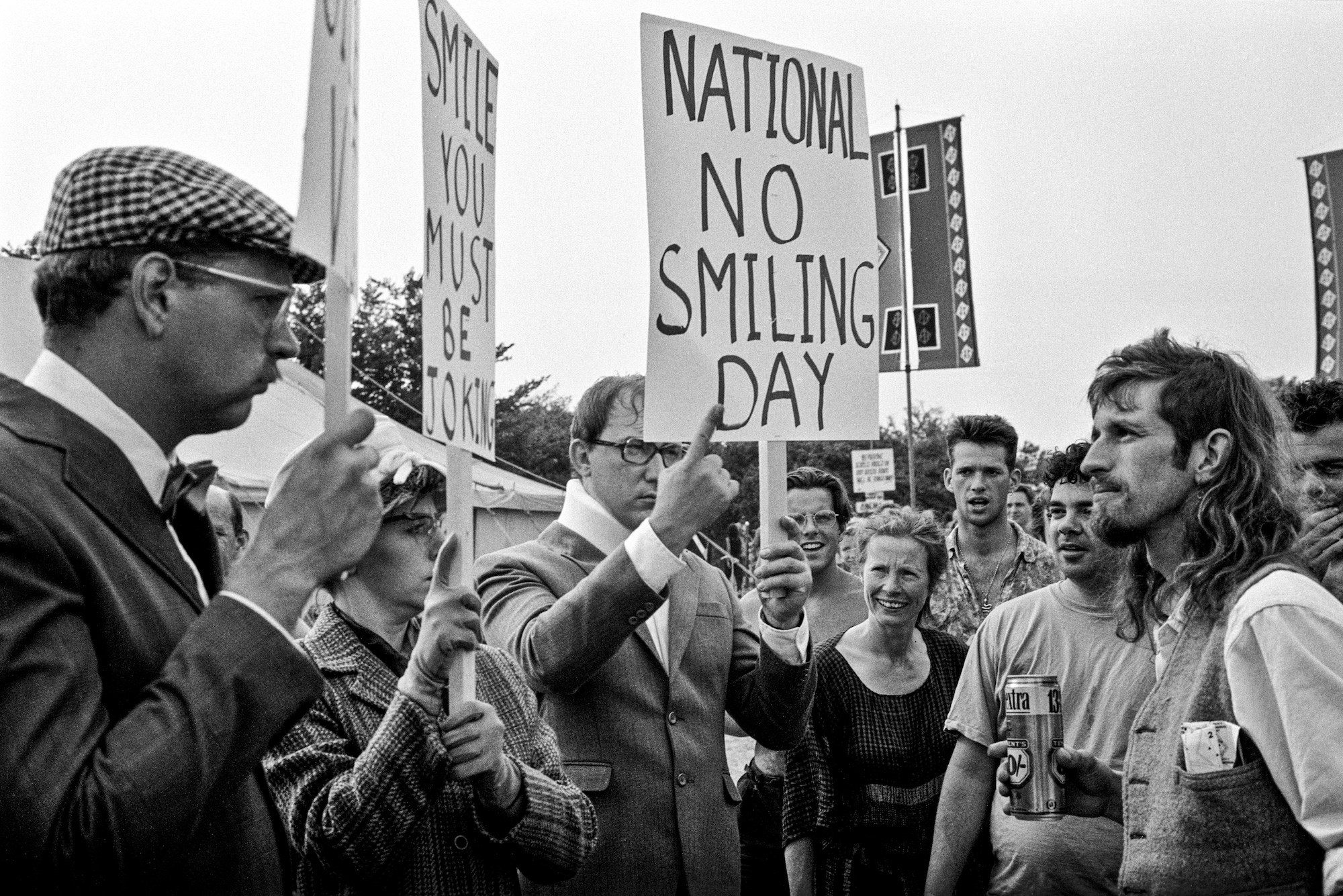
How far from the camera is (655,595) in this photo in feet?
10.3

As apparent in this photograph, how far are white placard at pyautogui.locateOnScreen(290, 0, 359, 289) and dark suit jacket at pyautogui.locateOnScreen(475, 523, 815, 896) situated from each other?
4.28ft

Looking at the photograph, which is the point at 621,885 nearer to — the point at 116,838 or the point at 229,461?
the point at 116,838

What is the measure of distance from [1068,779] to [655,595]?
1034 mm

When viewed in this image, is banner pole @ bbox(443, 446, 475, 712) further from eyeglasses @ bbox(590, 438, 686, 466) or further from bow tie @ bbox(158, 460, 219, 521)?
eyeglasses @ bbox(590, 438, 686, 466)

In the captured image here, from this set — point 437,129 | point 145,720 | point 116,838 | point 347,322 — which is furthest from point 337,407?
point 437,129

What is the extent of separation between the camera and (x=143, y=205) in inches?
68.1

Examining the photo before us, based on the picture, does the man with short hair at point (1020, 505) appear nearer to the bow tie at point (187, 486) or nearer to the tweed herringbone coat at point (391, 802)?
the tweed herringbone coat at point (391, 802)

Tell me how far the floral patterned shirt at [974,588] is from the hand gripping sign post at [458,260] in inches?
131

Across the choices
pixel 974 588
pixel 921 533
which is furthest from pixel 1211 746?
pixel 974 588

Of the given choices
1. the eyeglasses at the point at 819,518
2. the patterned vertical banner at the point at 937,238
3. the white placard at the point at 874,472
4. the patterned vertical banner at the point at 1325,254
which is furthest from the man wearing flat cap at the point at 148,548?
the patterned vertical banner at the point at 937,238

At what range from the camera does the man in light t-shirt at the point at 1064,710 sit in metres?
3.69

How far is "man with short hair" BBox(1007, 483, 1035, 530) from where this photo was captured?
7.52m

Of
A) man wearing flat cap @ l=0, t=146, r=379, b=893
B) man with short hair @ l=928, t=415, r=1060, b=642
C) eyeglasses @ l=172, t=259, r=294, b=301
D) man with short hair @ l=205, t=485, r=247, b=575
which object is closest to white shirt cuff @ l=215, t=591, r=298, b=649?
man wearing flat cap @ l=0, t=146, r=379, b=893

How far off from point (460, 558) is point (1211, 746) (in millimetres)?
1396
